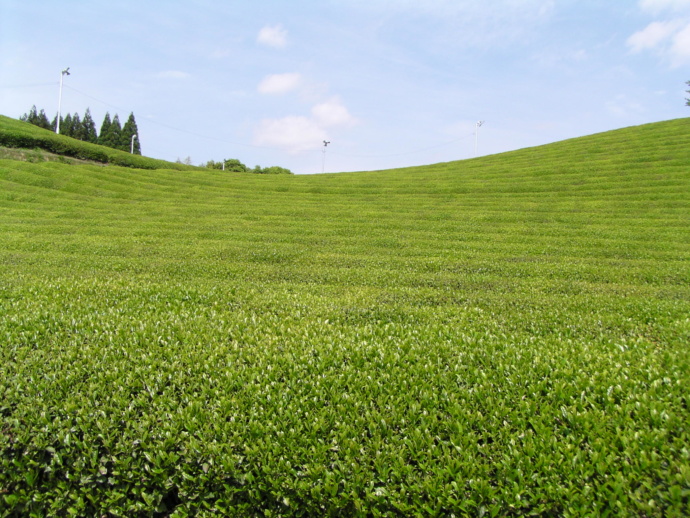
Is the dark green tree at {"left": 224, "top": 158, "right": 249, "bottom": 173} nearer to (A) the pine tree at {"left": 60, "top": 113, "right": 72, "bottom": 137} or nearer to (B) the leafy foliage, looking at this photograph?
(A) the pine tree at {"left": 60, "top": 113, "right": 72, "bottom": 137}

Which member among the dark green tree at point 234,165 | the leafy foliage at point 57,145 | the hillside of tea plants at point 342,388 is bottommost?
the hillside of tea plants at point 342,388

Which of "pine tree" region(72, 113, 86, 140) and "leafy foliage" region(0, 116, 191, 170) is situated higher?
"pine tree" region(72, 113, 86, 140)

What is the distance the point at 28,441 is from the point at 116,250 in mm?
Answer: 13630

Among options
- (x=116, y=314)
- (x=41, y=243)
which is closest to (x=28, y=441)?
(x=116, y=314)

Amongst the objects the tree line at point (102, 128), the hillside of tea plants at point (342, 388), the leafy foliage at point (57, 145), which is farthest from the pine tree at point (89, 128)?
the hillside of tea plants at point (342, 388)

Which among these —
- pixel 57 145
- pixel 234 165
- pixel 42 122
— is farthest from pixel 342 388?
pixel 42 122

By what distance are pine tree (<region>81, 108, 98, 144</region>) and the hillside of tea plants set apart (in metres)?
121

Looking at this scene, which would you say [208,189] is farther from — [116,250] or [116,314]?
[116,314]

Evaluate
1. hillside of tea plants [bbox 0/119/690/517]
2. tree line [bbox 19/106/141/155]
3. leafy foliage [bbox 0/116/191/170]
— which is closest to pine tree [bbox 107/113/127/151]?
tree line [bbox 19/106/141/155]

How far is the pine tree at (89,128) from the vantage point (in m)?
114

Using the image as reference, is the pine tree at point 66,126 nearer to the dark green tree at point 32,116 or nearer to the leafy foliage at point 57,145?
the dark green tree at point 32,116

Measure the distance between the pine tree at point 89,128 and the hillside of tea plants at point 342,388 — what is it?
12110cm

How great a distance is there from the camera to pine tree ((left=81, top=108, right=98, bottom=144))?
114 meters

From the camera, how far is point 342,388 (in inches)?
209
